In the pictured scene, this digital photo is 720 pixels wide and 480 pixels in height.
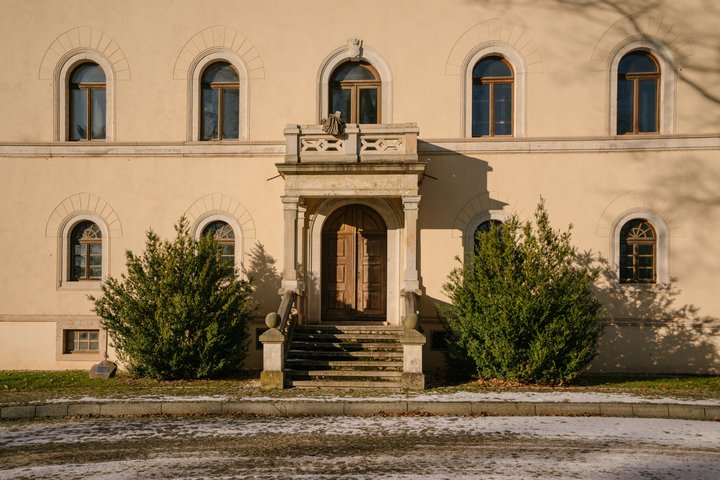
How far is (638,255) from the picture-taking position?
1667 centimetres

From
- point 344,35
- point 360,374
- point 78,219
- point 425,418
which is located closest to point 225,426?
point 425,418

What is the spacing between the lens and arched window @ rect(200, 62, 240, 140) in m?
17.6

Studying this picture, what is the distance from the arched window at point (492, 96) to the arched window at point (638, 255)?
160 inches

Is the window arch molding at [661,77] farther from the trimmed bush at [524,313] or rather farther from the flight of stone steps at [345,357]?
the flight of stone steps at [345,357]

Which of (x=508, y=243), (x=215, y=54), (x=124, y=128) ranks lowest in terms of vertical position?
(x=508, y=243)

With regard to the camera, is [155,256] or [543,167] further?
[543,167]

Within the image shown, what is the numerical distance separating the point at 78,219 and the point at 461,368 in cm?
1046

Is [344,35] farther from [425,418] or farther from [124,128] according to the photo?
[425,418]

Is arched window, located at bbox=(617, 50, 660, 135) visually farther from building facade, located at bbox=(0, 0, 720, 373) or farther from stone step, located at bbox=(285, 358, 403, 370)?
stone step, located at bbox=(285, 358, 403, 370)

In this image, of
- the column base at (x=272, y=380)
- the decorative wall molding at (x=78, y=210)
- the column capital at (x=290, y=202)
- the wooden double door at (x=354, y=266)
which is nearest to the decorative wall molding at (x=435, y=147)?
the decorative wall molding at (x=78, y=210)

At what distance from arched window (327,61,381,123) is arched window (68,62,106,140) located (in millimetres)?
6095

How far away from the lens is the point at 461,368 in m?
14.9

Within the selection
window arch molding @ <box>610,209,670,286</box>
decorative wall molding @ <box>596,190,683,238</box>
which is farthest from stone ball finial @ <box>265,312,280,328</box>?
window arch molding @ <box>610,209,670,286</box>

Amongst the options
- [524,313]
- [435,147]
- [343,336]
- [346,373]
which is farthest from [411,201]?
[346,373]
